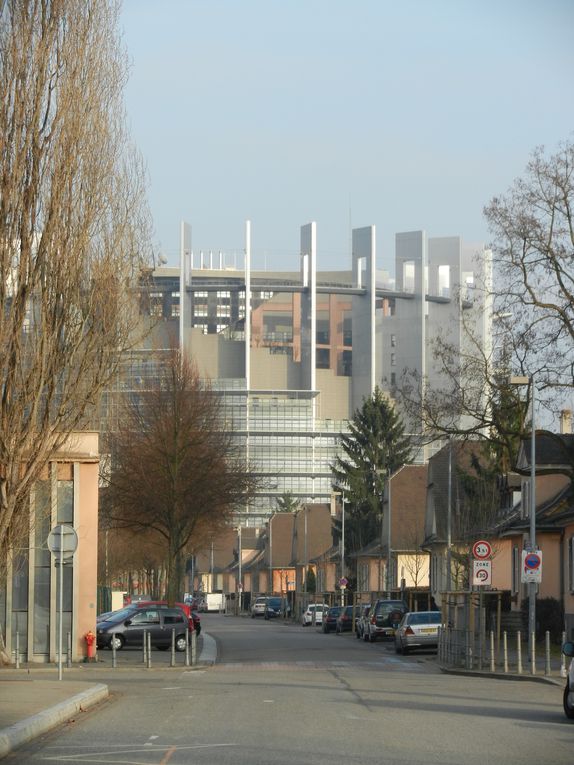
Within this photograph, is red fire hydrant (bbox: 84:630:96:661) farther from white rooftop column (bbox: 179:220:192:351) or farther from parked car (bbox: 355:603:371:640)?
white rooftop column (bbox: 179:220:192:351)

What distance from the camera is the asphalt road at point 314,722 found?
1362cm

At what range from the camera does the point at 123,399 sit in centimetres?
5209

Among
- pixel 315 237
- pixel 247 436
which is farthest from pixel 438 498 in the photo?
pixel 247 436

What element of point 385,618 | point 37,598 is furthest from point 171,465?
point 37,598

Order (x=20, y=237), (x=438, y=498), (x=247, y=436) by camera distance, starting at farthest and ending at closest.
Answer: (x=247, y=436)
(x=438, y=498)
(x=20, y=237)

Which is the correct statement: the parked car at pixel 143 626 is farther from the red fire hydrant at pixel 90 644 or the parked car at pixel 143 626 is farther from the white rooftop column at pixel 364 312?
the white rooftop column at pixel 364 312

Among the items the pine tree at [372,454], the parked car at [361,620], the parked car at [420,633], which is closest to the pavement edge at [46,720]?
the parked car at [420,633]

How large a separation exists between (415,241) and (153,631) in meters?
129

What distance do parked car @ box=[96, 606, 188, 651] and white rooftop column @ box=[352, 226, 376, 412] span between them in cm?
12069

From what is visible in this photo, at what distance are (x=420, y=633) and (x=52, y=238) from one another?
21256 mm

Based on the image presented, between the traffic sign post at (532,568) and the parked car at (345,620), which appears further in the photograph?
the parked car at (345,620)

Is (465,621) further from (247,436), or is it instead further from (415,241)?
(247,436)

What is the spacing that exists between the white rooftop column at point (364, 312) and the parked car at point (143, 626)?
12069cm

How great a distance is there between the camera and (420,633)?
42531mm
